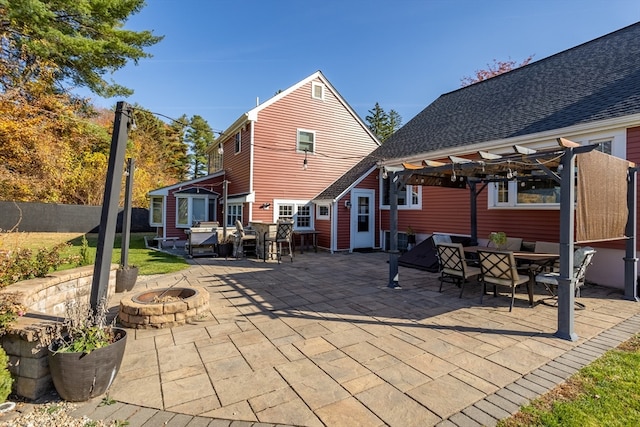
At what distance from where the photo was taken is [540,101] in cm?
869

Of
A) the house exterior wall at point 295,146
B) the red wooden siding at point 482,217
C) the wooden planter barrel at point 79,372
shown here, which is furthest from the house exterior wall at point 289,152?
the wooden planter barrel at point 79,372

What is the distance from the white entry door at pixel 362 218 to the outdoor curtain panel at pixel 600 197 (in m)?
7.80

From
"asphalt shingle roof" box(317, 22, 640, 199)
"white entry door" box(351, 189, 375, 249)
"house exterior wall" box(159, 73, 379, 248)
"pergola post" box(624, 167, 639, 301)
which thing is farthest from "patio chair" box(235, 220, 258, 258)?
"pergola post" box(624, 167, 639, 301)

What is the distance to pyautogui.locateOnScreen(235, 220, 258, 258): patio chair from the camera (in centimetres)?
1013

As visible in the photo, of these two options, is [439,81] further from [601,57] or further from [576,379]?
[576,379]

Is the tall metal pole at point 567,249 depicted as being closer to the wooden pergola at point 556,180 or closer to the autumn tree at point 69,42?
the wooden pergola at point 556,180

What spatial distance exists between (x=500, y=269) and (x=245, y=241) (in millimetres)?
7952

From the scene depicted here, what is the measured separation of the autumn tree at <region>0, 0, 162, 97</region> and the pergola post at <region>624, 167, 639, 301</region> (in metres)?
15.5

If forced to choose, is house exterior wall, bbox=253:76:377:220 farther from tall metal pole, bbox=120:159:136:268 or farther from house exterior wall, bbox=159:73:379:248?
tall metal pole, bbox=120:159:136:268

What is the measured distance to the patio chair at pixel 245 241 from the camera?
1013cm

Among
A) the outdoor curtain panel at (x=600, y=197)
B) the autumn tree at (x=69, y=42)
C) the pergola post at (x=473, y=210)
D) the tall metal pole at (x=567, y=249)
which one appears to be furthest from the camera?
the autumn tree at (x=69, y=42)

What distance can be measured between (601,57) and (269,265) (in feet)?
37.2

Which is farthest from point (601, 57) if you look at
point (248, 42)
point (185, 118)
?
point (185, 118)

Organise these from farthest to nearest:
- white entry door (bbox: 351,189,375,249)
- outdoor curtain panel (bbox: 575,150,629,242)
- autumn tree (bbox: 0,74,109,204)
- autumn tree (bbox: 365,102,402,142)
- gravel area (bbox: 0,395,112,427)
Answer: autumn tree (bbox: 365,102,402,142) < white entry door (bbox: 351,189,375,249) < autumn tree (bbox: 0,74,109,204) < outdoor curtain panel (bbox: 575,150,629,242) < gravel area (bbox: 0,395,112,427)
